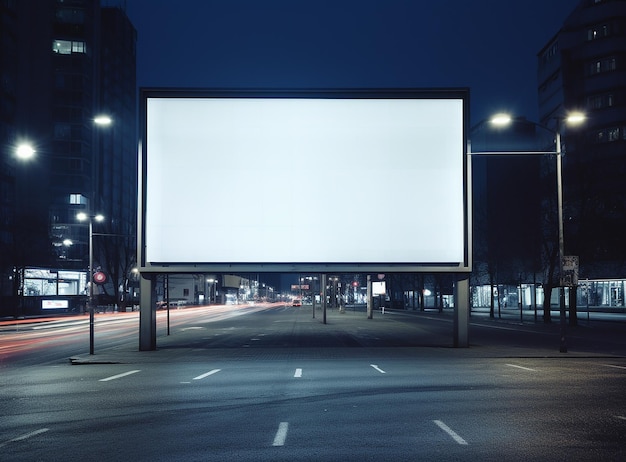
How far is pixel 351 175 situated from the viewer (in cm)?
2989

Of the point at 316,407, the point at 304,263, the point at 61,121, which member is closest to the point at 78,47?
the point at 61,121

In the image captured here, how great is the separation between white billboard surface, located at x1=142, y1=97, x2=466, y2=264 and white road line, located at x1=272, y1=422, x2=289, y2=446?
1762cm

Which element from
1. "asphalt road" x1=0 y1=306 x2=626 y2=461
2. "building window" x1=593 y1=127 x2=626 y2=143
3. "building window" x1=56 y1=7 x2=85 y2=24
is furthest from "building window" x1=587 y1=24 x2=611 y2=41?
"building window" x1=56 y1=7 x2=85 y2=24

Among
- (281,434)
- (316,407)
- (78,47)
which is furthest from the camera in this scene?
(78,47)

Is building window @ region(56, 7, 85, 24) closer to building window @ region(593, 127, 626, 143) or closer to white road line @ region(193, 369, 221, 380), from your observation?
building window @ region(593, 127, 626, 143)

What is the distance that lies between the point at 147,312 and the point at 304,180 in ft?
28.1

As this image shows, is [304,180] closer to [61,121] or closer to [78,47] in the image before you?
[61,121]

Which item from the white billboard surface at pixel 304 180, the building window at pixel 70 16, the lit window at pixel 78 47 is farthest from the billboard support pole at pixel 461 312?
the building window at pixel 70 16

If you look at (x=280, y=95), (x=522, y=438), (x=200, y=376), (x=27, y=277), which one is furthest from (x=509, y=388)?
(x=27, y=277)

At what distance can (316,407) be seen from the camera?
46.4ft

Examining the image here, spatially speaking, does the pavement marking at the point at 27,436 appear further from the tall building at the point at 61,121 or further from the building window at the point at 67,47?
the building window at the point at 67,47

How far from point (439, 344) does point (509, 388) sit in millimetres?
15717

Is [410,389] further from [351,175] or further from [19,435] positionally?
[351,175]

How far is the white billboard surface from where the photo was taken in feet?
96.5
